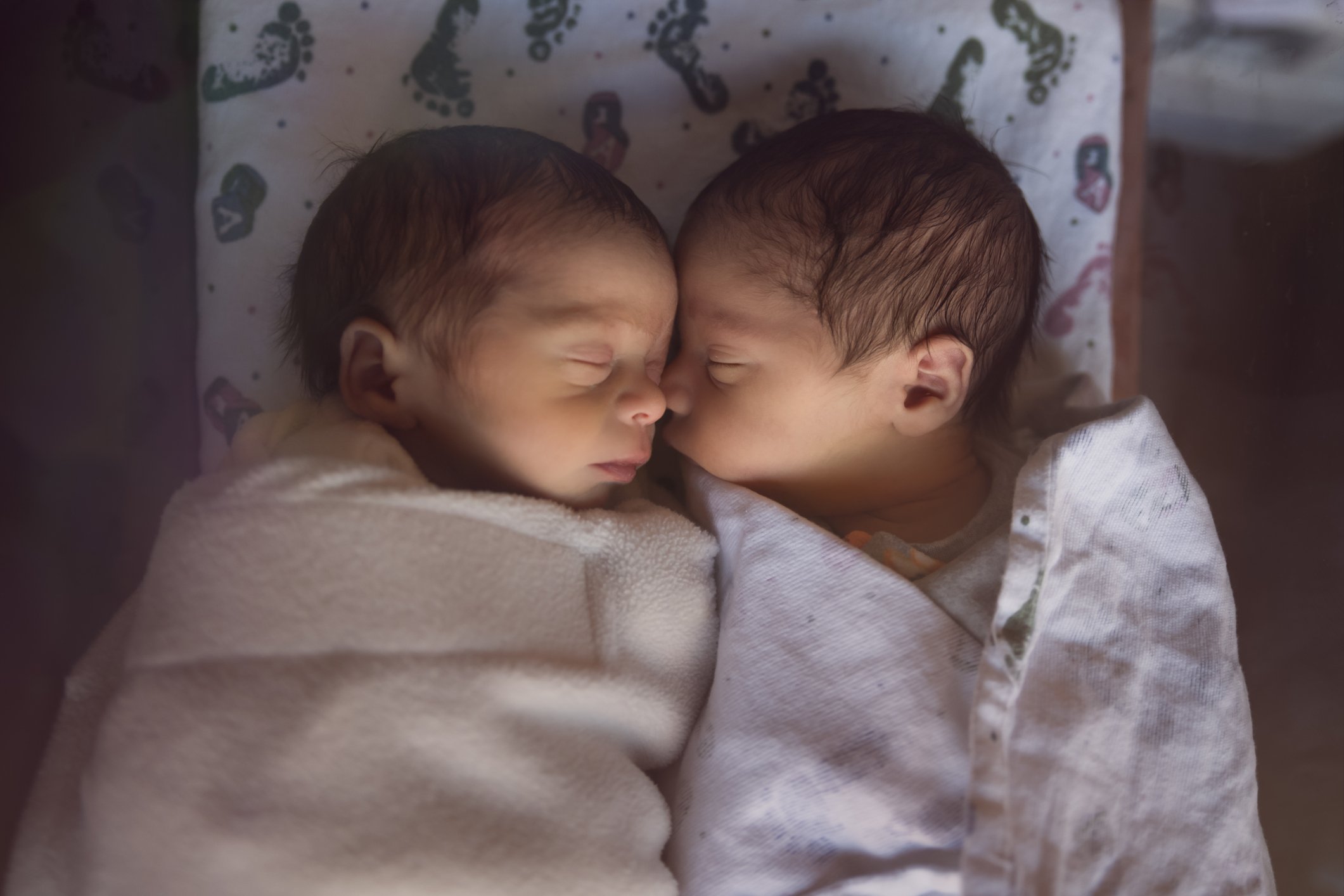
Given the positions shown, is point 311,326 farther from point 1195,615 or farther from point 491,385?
point 1195,615

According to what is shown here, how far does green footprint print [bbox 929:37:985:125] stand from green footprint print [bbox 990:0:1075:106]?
5cm

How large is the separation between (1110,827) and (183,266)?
1.14 m

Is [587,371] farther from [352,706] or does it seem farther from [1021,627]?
[1021,627]

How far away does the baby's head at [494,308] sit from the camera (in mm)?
795

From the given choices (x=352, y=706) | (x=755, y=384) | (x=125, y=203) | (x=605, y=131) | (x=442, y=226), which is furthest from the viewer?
(x=605, y=131)

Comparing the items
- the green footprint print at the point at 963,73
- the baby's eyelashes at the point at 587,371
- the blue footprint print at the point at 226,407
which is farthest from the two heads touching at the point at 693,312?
the green footprint print at the point at 963,73

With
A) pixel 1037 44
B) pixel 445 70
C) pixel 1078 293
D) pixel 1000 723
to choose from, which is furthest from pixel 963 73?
pixel 1000 723

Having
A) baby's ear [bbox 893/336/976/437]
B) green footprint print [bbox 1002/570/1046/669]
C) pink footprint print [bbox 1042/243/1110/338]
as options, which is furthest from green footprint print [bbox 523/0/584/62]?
green footprint print [bbox 1002/570/1046/669]

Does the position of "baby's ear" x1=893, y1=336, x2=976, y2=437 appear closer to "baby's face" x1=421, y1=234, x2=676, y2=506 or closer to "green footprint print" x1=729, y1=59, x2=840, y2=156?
"baby's face" x1=421, y1=234, x2=676, y2=506

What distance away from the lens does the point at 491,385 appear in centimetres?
80

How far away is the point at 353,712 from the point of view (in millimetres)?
692

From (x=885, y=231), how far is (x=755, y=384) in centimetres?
19

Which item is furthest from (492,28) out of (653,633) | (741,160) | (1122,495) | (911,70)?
(1122,495)

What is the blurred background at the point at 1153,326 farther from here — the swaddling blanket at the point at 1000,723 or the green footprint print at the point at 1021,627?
the green footprint print at the point at 1021,627
